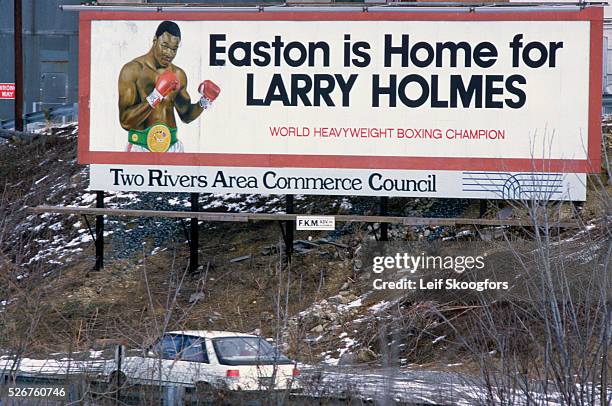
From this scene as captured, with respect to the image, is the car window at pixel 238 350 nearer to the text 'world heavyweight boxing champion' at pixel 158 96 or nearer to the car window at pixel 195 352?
the car window at pixel 195 352

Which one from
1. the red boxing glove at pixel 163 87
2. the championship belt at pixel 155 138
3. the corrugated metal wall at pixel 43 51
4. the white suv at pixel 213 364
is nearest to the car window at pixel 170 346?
the white suv at pixel 213 364

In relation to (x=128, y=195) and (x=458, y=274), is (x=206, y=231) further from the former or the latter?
Result: (x=458, y=274)

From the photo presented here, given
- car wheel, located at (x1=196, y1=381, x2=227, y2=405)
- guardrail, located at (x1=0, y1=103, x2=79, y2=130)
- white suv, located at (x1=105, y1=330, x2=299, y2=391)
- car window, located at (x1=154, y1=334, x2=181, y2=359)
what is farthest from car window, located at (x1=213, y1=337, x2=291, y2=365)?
guardrail, located at (x1=0, y1=103, x2=79, y2=130)

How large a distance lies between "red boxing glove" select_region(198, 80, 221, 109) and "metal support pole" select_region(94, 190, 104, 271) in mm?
2647

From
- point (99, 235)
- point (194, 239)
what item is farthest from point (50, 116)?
point (194, 239)

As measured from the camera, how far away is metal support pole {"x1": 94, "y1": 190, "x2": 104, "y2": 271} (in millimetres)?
21531

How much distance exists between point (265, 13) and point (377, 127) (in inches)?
A: 119

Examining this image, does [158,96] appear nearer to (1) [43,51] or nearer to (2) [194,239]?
(2) [194,239]

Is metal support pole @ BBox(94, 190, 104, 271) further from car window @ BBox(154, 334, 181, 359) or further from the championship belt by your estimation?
car window @ BBox(154, 334, 181, 359)

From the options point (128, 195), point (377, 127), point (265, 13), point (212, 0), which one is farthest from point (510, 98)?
point (212, 0)

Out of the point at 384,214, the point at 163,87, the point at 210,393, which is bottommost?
the point at 210,393

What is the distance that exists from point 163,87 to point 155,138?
0.98 metres

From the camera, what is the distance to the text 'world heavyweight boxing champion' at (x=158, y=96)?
2100cm

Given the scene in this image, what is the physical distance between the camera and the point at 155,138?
2109 cm
